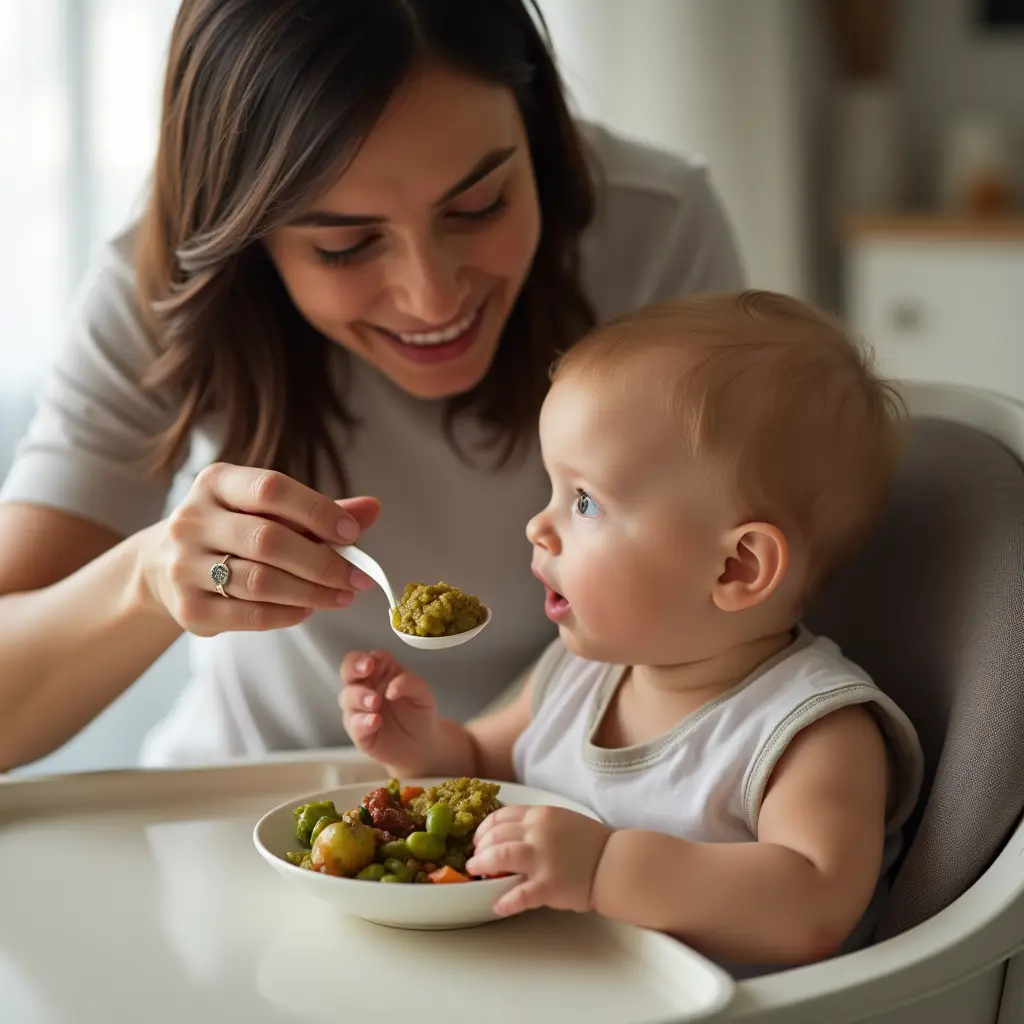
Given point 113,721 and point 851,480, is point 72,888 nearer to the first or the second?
point 851,480

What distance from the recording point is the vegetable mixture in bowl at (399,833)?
0.90m

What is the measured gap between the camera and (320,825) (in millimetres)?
959

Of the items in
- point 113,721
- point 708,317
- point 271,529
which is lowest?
point 113,721

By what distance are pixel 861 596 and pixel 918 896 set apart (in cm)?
31

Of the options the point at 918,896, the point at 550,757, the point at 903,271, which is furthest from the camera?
the point at 903,271

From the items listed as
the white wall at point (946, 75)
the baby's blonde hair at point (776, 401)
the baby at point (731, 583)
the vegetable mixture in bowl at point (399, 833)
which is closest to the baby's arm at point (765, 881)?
the baby at point (731, 583)

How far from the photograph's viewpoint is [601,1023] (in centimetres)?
79

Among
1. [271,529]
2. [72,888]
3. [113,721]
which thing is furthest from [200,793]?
[113,721]

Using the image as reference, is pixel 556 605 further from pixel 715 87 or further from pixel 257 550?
pixel 715 87

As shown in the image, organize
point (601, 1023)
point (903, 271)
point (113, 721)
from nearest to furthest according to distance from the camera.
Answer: point (601, 1023), point (113, 721), point (903, 271)

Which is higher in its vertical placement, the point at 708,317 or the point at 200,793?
the point at 708,317

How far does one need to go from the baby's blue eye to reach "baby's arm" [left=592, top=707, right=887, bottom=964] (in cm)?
25

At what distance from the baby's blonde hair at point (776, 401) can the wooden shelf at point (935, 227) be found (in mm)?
2237

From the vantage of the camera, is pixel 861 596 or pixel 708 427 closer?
pixel 708 427
